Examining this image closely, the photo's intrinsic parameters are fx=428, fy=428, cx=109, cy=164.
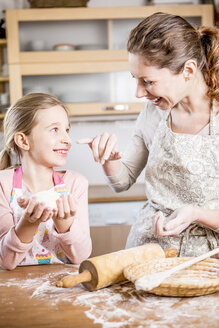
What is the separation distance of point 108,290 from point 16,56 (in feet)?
9.16

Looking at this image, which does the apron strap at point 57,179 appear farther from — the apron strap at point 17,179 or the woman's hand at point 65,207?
the woman's hand at point 65,207

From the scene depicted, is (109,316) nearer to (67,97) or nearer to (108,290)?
(108,290)

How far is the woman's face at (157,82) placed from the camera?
1.33 metres

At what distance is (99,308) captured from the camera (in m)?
0.87

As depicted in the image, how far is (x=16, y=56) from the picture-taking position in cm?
341

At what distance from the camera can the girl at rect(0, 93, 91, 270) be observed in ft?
4.52

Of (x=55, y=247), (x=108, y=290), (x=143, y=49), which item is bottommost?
(x=55, y=247)

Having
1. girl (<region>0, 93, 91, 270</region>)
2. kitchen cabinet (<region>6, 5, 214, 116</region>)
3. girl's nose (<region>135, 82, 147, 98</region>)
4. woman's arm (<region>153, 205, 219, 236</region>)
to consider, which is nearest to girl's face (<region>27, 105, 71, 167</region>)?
girl (<region>0, 93, 91, 270</region>)

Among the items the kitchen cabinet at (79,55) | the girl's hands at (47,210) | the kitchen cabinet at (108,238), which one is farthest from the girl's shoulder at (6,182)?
the kitchen cabinet at (79,55)

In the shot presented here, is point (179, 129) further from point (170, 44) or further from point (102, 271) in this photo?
point (102, 271)

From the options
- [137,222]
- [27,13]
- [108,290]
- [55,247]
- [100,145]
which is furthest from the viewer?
[27,13]

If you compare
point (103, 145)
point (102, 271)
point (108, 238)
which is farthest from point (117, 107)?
point (102, 271)

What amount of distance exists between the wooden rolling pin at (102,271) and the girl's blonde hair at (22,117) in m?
0.70

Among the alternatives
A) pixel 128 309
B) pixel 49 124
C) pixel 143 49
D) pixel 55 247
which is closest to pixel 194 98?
Result: pixel 143 49
